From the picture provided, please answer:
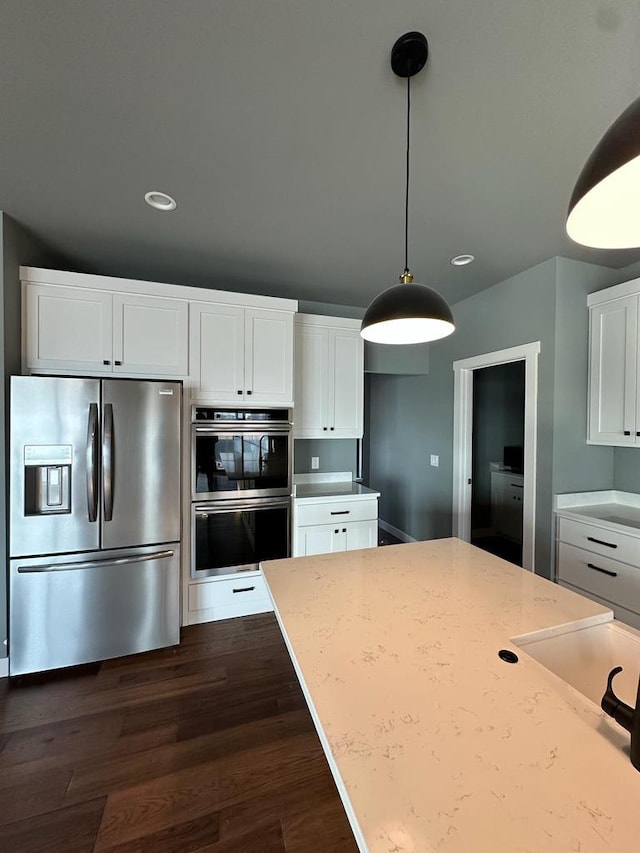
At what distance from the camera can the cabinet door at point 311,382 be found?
10.3ft

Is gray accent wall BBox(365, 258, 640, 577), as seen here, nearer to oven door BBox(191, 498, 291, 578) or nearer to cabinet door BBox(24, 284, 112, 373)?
oven door BBox(191, 498, 291, 578)

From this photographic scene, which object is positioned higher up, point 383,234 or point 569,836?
point 383,234

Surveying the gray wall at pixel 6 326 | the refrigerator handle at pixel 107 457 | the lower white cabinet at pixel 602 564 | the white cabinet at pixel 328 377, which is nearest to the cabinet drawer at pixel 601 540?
the lower white cabinet at pixel 602 564

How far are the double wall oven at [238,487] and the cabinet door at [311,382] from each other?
37cm

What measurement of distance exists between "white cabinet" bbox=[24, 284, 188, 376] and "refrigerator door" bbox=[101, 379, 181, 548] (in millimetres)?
304

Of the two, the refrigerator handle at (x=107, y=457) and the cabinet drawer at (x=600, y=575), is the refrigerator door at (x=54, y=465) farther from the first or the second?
the cabinet drawer at (x=600, y=575)

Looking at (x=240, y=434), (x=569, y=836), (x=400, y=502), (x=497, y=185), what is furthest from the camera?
(x=400, y=502)

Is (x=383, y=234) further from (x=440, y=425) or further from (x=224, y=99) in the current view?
(x=440, y=425)

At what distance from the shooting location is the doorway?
4.34 metres

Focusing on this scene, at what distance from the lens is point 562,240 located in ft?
7.85

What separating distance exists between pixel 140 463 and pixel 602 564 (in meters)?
3.06

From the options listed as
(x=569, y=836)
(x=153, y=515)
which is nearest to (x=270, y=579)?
(x=569, y=836)

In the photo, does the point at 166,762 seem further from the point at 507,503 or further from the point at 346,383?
the point at 507,503

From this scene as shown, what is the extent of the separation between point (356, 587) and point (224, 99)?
1.96m
